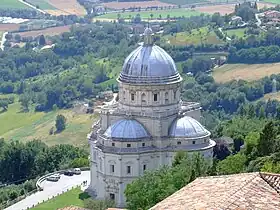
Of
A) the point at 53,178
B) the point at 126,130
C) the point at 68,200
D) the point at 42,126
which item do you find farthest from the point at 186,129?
the point at 42,126

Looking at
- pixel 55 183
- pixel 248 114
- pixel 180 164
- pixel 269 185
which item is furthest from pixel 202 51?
pixel 269 185

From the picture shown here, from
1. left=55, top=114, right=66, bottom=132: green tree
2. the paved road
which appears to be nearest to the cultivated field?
left=55, top=114, right=66, bottom=132: green tree

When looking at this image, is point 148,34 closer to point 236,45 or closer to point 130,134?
point 130,134

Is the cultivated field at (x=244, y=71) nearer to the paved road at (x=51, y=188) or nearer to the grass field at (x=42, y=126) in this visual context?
the grass field at (x=42, y=126)

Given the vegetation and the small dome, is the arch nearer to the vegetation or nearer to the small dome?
the small dome

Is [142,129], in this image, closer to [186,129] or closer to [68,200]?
[186,129]

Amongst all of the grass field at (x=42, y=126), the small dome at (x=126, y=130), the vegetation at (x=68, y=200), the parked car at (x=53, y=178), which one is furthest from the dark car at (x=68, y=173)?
the grass field at (x=42, y=126)
